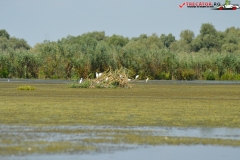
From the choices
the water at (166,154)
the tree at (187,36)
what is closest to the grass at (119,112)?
the water at (166,154)

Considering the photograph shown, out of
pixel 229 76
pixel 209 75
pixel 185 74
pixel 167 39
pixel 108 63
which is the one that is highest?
pixel 167 39

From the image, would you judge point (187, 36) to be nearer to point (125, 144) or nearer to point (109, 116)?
point (109, 116)

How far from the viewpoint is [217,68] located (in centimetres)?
6631

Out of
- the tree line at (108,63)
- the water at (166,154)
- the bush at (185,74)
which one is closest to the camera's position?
the water at (166,154)

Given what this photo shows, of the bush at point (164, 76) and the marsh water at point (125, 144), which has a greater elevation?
the bush at point (164, 76)

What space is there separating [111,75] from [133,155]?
1168 inches

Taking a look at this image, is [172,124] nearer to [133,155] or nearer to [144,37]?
[133,155]

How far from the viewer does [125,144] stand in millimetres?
16328

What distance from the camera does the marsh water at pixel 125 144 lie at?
14.6 metres

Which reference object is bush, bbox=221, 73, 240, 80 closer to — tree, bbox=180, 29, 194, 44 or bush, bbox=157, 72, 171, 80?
bush, bbox=157, 72, 171, 80

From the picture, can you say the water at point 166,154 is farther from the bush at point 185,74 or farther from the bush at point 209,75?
the bush at point 209,75

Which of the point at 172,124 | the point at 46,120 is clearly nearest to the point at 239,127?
the point at 172,124

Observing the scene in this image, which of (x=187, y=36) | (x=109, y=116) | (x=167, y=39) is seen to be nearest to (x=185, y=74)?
(x=109, y=116)

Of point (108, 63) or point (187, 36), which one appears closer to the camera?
point (108, 63)
